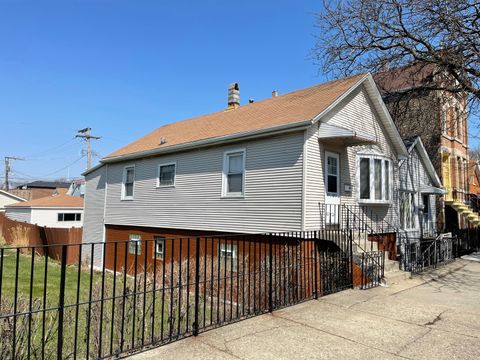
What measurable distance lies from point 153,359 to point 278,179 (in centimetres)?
739

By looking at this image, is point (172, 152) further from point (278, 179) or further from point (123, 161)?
point (278, 179)

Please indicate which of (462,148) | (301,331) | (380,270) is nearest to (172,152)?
(380,270)

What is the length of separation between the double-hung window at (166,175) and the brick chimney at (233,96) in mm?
5267

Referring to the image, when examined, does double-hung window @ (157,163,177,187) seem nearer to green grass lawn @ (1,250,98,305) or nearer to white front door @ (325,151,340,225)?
green grass lawn @ (1,250,98,305)

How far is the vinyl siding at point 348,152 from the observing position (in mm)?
10609

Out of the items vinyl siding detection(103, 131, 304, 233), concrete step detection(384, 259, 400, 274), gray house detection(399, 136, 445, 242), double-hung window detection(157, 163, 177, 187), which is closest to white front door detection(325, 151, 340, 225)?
vinyl siding detection(103, 131, 304, 233)

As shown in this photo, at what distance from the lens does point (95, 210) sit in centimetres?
1980

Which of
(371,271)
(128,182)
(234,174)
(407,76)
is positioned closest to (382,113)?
(234,174)

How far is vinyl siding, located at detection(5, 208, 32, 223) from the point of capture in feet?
100

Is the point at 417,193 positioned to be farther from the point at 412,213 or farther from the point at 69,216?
the point at 69,216

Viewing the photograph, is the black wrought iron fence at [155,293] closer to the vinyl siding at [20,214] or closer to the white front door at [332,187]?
the white front door at [332,187]

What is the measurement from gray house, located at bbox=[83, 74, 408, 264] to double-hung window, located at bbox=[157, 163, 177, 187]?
0.04 meters

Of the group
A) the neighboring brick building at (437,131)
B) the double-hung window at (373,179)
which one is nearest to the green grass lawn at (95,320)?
the double-hung window at (373,179)

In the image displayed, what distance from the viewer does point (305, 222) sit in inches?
403
